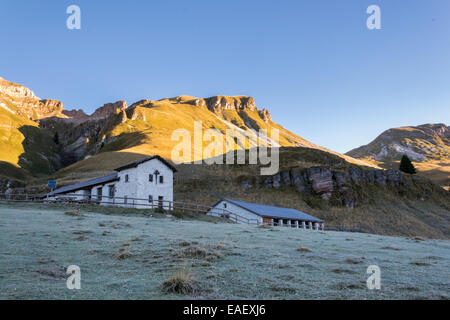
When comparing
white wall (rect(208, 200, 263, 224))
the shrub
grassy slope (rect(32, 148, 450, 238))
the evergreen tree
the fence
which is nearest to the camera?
the shrub

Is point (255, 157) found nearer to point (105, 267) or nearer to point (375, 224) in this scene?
point (375, 224)

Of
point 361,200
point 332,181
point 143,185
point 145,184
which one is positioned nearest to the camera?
point 143,185

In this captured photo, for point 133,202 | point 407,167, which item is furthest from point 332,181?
point 407,167

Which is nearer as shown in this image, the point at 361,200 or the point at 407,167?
the point at 361,200

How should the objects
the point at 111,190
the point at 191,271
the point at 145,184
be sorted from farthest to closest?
the point at 111,190
the point at 145,184
the point at 191,271

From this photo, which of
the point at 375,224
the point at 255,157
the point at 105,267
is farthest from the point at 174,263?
the point at 255,157

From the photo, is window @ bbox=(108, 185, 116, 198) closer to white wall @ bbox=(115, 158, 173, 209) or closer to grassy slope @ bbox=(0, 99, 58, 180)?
white wall @ bbox=(115, 158, 173, 209)

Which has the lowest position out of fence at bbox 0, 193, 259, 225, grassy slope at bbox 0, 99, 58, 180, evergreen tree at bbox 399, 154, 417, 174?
fence at bbox 0, 193, 259, 225

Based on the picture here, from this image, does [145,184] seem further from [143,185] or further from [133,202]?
[133,202]

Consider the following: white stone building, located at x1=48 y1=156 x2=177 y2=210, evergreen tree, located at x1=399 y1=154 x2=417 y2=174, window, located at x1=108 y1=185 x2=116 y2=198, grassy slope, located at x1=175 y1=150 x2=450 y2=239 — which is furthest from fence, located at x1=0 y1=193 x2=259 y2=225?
evergreen tree, located at x1=399 y1=154 x2=417 y2=174

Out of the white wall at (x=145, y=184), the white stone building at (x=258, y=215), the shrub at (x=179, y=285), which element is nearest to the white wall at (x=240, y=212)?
the white stone building at (x=258, y=215)

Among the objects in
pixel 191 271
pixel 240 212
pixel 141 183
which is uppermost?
pixel 141 183

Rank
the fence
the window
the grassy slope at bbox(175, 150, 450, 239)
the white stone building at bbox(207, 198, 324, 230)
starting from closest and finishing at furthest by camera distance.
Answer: the fence
the white stone building at bbox(207, 198, 324, 230)
the window
the grassy slope at bbox(175, 150, 450, 239)

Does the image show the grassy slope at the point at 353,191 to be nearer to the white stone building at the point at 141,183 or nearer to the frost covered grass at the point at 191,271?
the white stone building at the point at 141,183
